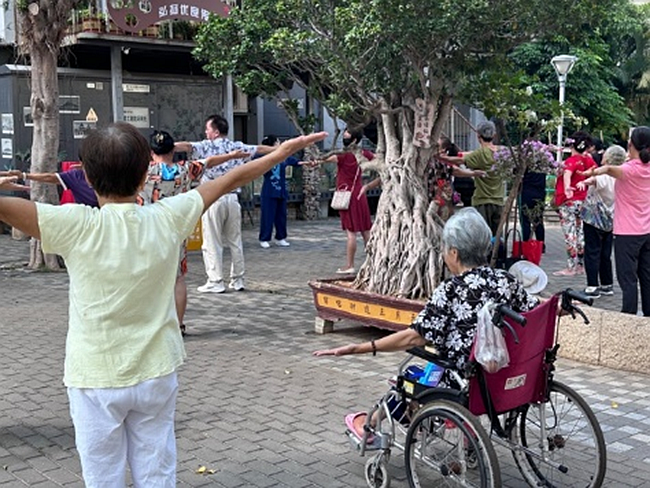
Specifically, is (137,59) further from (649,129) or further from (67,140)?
(649,129)

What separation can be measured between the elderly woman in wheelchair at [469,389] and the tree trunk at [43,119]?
8.45 meters

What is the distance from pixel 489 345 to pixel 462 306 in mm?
308

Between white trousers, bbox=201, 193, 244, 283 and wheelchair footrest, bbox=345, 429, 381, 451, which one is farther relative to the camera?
white trousers, bbox=201, 193, 244, 283

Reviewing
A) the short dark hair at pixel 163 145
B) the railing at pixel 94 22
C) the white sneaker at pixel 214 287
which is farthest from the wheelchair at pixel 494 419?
the railing at pixel 94 22

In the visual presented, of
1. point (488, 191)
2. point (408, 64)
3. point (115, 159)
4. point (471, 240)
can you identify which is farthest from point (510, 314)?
point (488, 191)

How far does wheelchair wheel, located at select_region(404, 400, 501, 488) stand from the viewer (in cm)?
358

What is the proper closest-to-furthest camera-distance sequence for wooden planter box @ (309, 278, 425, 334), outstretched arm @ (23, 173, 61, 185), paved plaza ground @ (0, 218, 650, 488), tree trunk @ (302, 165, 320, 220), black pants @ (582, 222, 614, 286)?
paved plaza ground @ (0, 218, 650, 488)
outstretched arm @ (23, 173, 61, 185)
wooden planter box @ (309, 278, 425, 334)
black pants @ (582, 222, 614, 286)
tree trunk @ (302, 165, 320, 220)

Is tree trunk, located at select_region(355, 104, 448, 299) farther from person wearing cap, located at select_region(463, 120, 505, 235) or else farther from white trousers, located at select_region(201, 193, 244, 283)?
white trousers, located at select_region(201, 193, 244, 283)

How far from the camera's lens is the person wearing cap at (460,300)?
3.88 m

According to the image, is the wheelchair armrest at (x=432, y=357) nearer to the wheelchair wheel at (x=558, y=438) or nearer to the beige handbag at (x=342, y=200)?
the wheelchair wheel at (x=558, y=438)

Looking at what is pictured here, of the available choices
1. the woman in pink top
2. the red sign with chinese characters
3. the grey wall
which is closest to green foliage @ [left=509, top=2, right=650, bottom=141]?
the grey wall

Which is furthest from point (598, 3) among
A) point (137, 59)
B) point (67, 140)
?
point (137, 59)

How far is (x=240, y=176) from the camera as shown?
10.2 ft

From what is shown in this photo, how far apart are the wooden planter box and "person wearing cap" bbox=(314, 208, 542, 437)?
9.67ft
